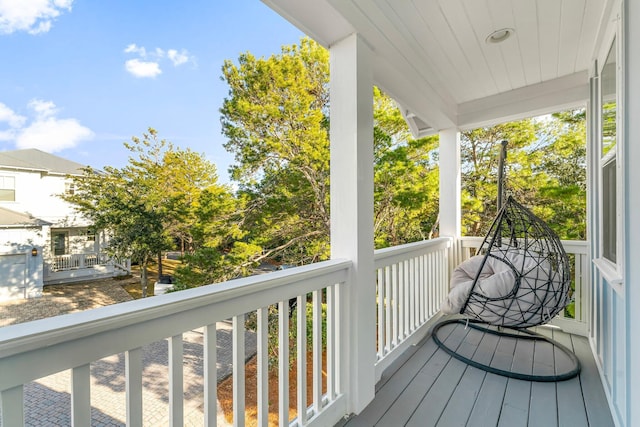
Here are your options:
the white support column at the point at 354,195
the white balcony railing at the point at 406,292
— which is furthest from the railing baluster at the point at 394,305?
the white support column at the point at 354,195

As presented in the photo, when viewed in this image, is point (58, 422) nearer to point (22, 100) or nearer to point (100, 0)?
point (22, 100)

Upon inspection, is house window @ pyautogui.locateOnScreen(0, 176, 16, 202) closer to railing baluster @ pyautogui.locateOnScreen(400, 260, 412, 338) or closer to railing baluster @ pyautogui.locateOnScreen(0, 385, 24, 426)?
railing baluster @ pyautogui.locateOnScreen(0, 385, 24, 426)

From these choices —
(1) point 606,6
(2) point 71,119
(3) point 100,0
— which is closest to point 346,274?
(2) point 71,119

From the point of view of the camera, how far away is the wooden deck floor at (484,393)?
1.74m

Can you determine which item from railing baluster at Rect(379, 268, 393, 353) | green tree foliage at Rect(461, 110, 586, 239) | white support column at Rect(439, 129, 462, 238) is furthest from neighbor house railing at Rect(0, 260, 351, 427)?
green tree foliage at Rect(461, 110, 586, 239)

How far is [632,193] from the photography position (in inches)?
50.8

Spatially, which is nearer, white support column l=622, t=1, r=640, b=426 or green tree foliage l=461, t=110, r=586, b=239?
white support column l=622, t=1, r=640, b=426

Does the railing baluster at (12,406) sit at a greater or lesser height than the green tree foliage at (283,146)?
lesser

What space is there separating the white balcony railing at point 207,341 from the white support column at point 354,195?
0.20ft

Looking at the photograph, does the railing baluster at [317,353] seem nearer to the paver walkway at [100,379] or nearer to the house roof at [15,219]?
the paver walkway at [100,379]

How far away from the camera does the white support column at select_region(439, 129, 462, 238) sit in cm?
358

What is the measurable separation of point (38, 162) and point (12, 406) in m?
1.07

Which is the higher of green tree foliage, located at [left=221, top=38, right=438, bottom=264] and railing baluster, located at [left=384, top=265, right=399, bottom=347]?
green tree foliage, located at [left=221, top=38, right=438, bottom=264]

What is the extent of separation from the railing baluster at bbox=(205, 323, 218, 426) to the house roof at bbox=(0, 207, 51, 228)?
2.65ft
